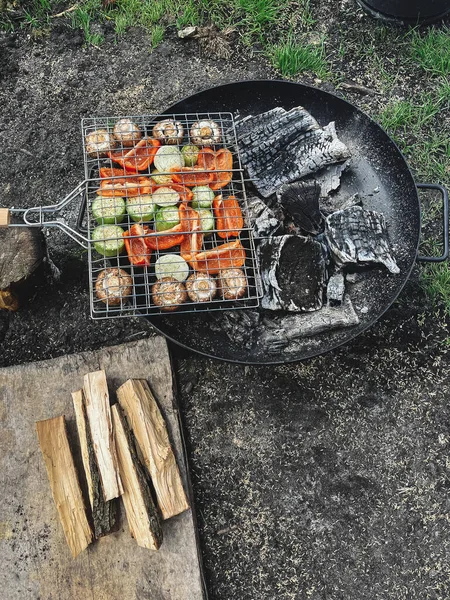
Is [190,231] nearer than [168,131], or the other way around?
[190,231]

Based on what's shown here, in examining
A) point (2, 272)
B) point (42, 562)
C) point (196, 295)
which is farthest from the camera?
point (2, 272)

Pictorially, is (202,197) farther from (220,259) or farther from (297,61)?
(297,61)

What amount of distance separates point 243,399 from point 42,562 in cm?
A: 159

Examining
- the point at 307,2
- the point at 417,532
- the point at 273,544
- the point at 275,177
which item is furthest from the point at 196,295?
the point at 307,2

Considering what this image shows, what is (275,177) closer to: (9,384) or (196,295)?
(196,295)

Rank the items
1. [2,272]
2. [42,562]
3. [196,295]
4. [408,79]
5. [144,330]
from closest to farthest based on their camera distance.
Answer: [196,295] → [42,562] → [2,272] → [144,330] → [408,79]

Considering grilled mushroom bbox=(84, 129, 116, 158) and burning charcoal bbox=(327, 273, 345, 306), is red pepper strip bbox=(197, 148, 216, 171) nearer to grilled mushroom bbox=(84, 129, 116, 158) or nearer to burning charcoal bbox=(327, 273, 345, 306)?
grilled mushroom bbox=(84, 129, 116, 158)

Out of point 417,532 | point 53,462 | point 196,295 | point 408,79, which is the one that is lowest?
point 417,532

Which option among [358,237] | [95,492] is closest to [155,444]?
[95,492]

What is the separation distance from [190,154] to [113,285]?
92 centimetres

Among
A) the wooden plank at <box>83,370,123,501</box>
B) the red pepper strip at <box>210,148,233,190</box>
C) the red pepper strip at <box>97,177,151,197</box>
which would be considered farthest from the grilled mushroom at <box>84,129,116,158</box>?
the wooden plank at <box>83,370,123,501</box>

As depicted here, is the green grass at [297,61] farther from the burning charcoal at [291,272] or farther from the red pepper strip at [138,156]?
the burning charcoal at [291,272]

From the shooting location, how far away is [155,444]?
329 centimetres

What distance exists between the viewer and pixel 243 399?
373 cm
